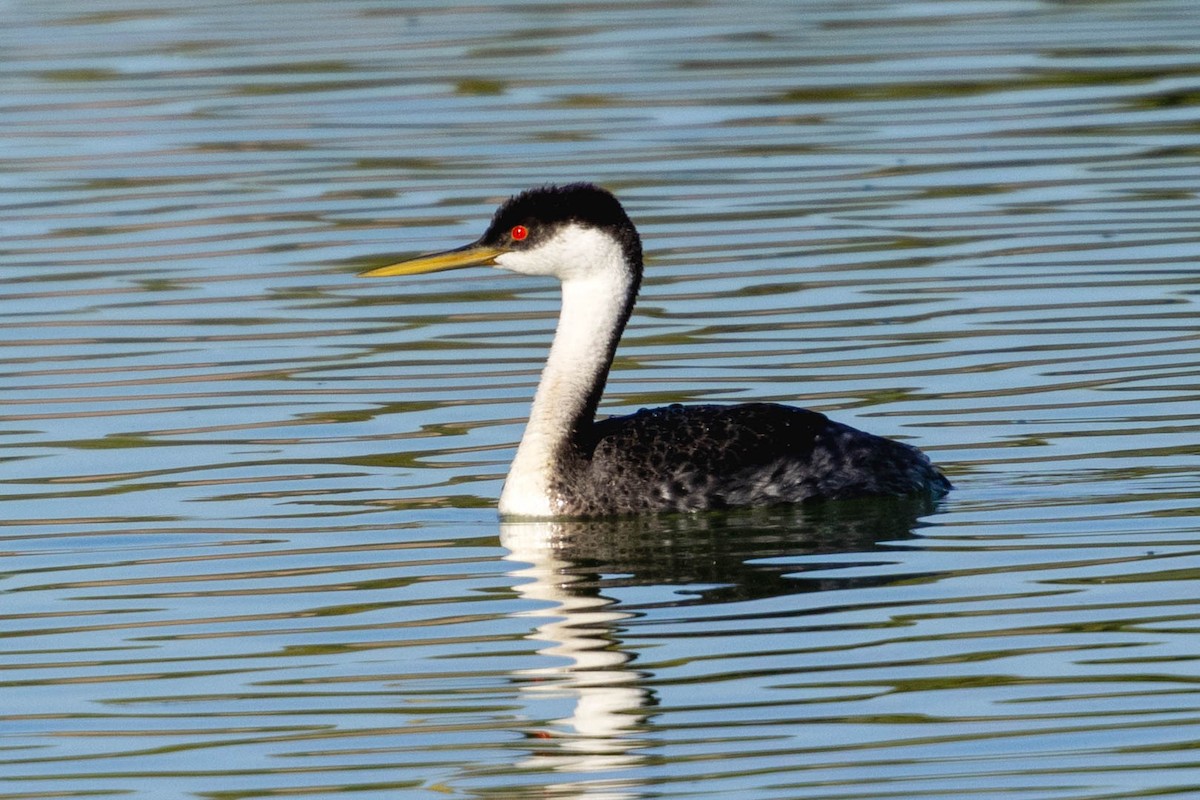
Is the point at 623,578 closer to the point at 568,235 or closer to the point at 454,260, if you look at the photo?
the point at 568,235

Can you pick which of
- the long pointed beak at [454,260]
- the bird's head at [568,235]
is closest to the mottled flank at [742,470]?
the bird's head at [568,235]

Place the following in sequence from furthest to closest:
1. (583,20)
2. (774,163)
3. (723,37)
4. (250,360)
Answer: (583,20) → (723,37) → (774,163) → (250,360)

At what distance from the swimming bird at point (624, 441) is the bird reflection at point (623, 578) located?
78 millimetres

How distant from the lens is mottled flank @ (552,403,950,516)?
34.0 ft

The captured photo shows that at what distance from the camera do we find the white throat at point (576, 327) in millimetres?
10695

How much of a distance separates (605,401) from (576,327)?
1.66 metres

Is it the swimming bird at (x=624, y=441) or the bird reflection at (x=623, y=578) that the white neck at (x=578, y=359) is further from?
the bird reflection at (x=623, y=578)

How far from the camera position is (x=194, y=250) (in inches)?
637

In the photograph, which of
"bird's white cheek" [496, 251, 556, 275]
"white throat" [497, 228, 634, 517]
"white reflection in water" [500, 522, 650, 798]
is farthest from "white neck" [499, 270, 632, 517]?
"white reflection in water" [500, 522, 650, 798]

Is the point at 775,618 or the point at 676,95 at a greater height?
the point at 676,95

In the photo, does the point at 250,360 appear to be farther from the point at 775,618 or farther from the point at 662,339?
the point at 775,618

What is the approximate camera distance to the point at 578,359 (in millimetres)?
10867

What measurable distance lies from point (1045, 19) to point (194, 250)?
31.7 ft

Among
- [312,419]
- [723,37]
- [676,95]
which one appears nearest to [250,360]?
[312,419]
